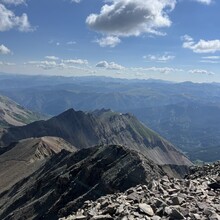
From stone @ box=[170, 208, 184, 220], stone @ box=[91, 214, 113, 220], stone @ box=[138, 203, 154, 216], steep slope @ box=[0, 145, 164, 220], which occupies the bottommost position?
steep slope @ box=[0, 145, 164, 220]

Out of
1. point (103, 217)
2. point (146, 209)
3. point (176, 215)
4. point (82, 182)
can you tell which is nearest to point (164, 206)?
point (146, 209)

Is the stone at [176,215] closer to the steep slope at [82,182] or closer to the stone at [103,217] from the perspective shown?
the stone at [103,217]

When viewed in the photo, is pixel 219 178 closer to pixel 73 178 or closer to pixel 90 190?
pixel 90 190

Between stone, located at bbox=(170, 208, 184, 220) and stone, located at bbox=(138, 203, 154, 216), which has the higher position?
stone, located at bbox=(170, 208, 184, 220)

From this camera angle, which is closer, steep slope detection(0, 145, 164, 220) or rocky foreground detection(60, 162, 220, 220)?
rocky foreground detection(60, 162, 220, 220)

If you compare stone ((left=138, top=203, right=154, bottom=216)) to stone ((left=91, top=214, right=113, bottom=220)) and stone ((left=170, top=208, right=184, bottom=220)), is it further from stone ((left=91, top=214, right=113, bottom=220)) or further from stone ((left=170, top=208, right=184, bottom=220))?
stone ((left=91, top=214, right=113, bottom=220))

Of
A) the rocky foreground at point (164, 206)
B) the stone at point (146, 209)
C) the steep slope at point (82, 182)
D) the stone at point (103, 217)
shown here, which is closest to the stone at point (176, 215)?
the rocky foreground at point (164, 206)

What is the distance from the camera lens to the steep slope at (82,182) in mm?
92688

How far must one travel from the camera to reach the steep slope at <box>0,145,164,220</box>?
92.7 meters

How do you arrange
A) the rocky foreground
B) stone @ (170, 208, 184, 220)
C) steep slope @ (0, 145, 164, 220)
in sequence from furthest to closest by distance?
steep slope @ (0, 145, 164, 220)
the rocky foreground
stone @ (170, 208, 184, 220)

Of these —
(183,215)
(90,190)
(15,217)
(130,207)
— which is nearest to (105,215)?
(130,207)

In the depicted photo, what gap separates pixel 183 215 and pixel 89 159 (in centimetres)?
9839

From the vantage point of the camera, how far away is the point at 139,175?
310ft

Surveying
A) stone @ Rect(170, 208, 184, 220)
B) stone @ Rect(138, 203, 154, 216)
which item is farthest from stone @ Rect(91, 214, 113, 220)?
stone @ Rect(170, 208, 184, 220)
